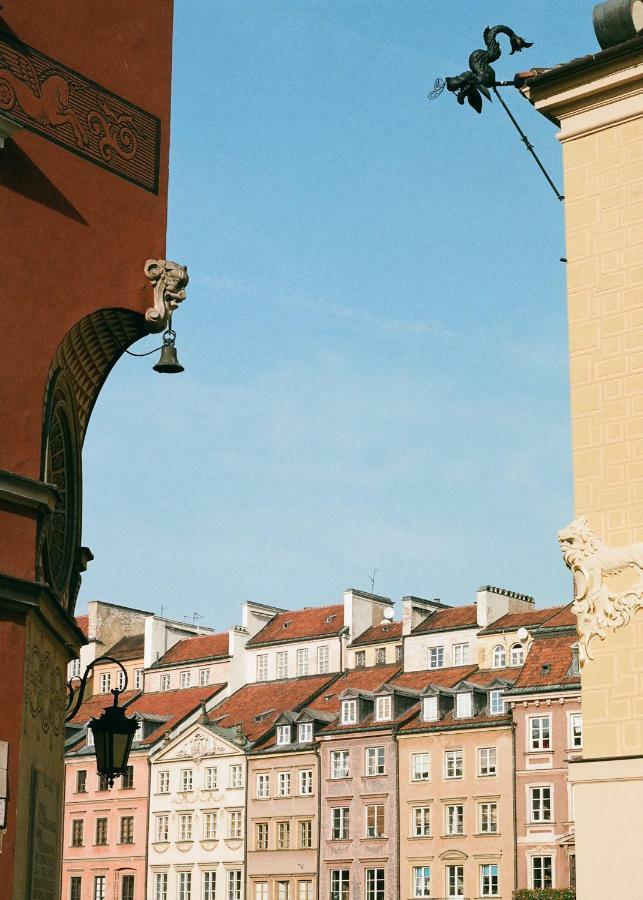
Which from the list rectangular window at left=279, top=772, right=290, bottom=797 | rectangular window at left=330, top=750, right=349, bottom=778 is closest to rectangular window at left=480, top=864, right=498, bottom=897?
rectangular window at left=330, top=750, right=349, bottom=778

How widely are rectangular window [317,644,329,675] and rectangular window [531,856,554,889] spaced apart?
17217 mm

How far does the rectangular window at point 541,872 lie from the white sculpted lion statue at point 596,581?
45437 mm

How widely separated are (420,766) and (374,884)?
498 cm

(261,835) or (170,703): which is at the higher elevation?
(170,703)

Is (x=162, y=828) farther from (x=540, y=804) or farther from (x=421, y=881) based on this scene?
(x=540, y=804)

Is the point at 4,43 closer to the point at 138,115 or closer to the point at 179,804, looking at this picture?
the point at 138,115

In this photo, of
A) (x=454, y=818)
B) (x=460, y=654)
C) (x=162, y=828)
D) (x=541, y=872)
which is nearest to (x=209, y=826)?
(x=162, y=828)

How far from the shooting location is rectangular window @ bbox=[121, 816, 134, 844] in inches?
2719

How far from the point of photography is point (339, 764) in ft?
209

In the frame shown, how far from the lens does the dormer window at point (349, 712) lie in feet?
209

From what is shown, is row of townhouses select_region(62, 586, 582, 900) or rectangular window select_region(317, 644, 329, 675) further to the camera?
rectangular window select_region(317, 644, 329, 675)

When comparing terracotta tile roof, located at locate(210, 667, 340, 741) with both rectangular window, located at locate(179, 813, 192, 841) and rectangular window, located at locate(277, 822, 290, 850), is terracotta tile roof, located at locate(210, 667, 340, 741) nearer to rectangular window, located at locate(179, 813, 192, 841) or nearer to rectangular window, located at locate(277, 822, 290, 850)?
rectangular window, located at locate(277, 822, 290, 850)

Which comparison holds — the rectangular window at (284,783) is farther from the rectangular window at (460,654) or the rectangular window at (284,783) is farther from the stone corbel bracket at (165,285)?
the stone corbel bracket at (165,285)

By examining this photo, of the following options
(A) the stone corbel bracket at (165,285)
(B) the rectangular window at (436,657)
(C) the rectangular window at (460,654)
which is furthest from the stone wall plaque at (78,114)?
(B) the rectangular window at (436,657)
